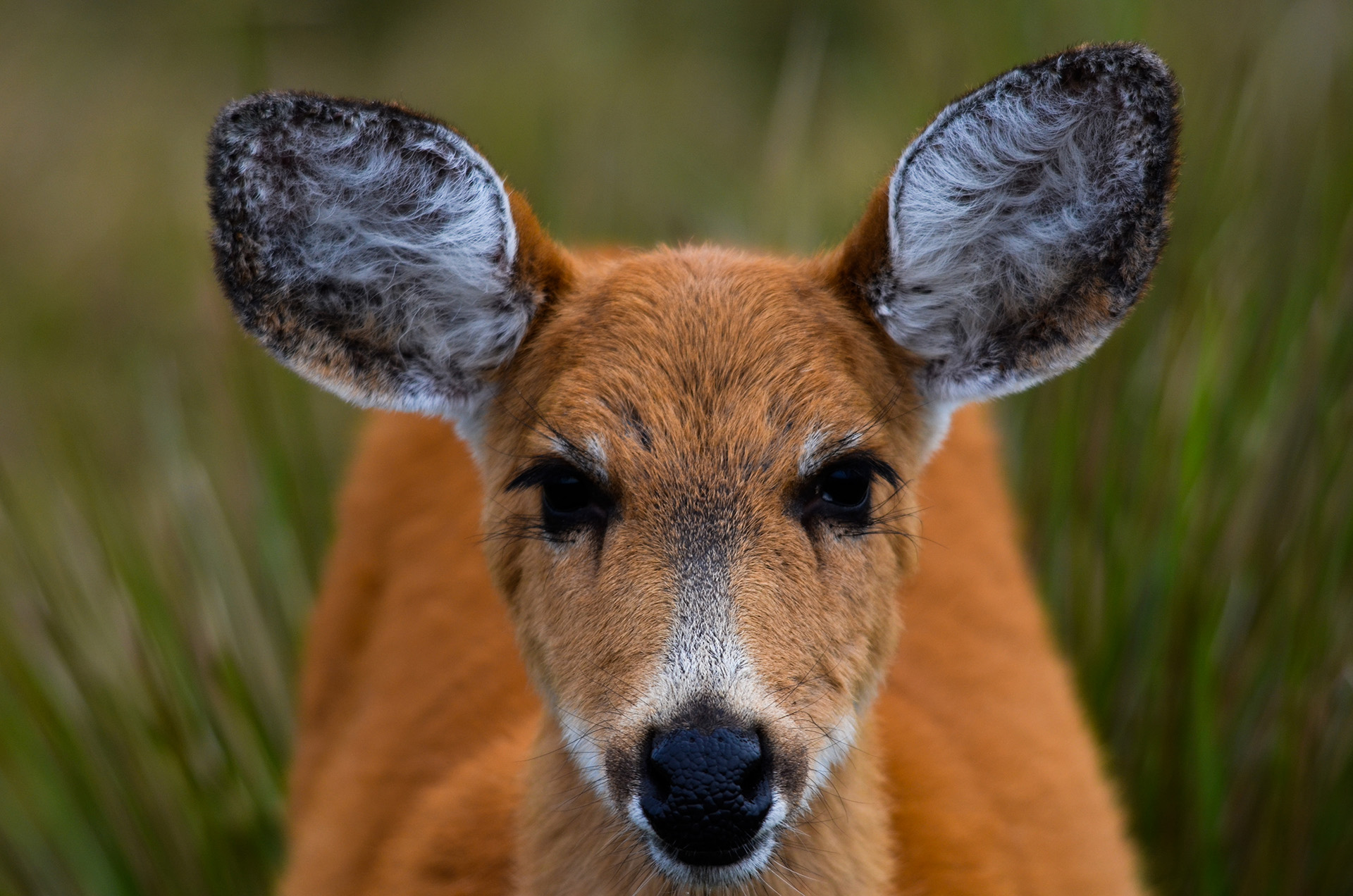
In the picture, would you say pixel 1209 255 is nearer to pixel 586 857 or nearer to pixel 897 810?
pixel 897 810

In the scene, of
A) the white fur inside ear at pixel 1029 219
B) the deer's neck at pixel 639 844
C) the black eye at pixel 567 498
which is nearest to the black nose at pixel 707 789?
the deer's neck at pixel 639 844

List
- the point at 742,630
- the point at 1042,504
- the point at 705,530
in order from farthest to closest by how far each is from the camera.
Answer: the point at 1042,504 → the point at 705,530 → the point at 742,630

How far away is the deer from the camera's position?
8.73 ft

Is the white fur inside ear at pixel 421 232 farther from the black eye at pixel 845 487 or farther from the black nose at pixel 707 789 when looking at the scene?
the black nose at pixel 707 789

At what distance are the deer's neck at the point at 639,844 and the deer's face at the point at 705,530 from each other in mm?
137

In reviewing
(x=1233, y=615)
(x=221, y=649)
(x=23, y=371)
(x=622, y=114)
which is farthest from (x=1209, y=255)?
(x=23, y=371)

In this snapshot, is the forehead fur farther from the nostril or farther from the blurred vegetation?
the blurred vegetation

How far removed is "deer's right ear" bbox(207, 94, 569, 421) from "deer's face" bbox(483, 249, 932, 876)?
133 millimetres

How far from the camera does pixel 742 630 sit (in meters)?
2.62

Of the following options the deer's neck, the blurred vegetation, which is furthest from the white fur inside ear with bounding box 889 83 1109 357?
the blurred vegetation

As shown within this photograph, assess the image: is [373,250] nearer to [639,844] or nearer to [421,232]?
[421,232]

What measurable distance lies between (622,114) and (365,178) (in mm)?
6518

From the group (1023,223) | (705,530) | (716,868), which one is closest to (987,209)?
(1023,223)

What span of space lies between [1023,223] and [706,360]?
0.75m
